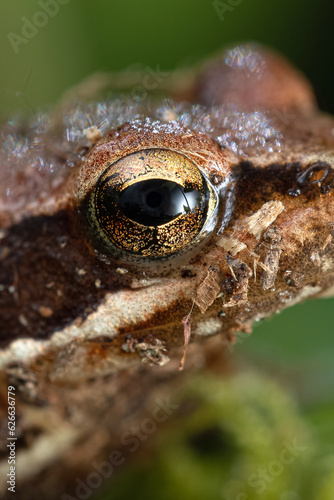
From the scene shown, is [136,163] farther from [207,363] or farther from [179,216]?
[207,363]

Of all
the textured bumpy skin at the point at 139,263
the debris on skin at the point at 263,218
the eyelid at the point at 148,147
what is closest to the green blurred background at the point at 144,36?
the textured bumpy skin at the point at 139,263

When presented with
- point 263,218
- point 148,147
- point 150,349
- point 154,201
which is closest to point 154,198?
point 154,201

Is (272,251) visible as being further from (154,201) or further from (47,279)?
(47,279)

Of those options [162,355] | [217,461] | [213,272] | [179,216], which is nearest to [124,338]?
[162,355]

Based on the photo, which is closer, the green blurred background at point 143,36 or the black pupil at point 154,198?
the black pupil at point 154,198

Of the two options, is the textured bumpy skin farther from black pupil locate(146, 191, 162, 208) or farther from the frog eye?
black pupil locate(146, 191, 162, 208)

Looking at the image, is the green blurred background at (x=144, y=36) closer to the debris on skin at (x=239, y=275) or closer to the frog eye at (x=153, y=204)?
the frog eye at (x=153, y=204)
